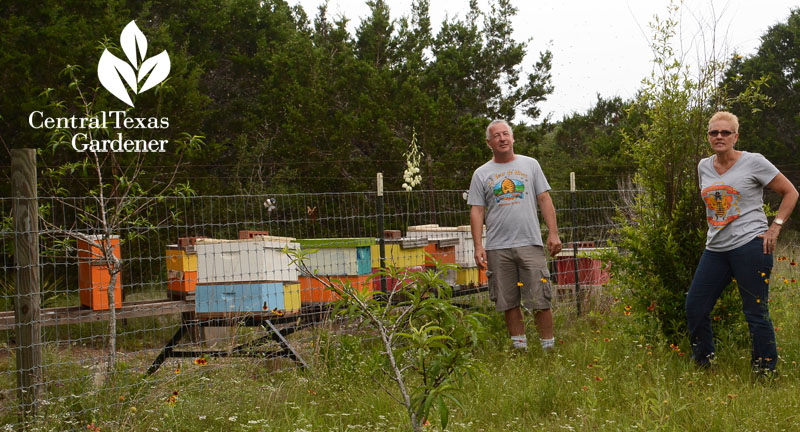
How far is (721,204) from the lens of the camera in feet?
14.2

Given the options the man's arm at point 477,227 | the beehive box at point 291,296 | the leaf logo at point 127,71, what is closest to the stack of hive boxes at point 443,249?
the man's arm at point 477,227

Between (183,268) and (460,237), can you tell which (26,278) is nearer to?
(183,268)

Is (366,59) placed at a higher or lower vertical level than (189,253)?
higher

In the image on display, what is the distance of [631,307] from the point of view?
5.37 m

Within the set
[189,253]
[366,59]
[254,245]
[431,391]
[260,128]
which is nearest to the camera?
[431,391]

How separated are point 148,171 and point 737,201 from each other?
41.5ft

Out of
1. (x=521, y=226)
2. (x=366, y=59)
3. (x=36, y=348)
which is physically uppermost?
(x=366, y=59)

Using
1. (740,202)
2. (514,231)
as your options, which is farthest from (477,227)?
(740,202)

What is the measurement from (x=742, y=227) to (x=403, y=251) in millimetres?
3173

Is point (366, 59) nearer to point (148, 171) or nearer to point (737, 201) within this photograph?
point (148, 171)

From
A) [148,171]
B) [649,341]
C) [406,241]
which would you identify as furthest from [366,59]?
[649,341]

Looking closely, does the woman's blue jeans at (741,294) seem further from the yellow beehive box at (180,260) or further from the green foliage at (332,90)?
the green foliage at (332,90)

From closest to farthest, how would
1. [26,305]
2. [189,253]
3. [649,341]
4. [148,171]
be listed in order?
[26,305] → [649,341] → [189,253] → [148,171]

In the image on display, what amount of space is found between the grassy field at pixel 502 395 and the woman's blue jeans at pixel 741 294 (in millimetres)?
154
